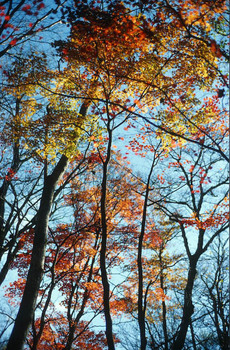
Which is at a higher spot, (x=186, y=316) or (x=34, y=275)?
(x=186, y=316)

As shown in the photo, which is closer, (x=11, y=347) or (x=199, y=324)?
(x=11, y=347)

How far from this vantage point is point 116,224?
12.4m

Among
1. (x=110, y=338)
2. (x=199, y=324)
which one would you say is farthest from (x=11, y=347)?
(x=199, y=324)

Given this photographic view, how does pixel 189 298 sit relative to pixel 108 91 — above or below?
below

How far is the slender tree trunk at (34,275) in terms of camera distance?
5.12 metres

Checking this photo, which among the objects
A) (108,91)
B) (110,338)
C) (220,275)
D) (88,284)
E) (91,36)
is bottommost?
(110,338)

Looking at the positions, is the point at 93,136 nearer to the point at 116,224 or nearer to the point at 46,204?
the point at 46,204

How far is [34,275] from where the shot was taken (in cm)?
577

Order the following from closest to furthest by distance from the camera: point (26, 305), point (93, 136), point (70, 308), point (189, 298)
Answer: point (26, 305) → point (93, 136) → point (189, 298) → point (70, 308)

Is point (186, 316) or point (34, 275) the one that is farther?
point (186, 316)

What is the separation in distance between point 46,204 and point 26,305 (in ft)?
8.48

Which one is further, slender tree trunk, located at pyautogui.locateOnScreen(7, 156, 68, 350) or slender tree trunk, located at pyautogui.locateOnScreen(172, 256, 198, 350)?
slender tree trunk, located at pyautogui.locateOnScreen(172, 256, 198, 350)

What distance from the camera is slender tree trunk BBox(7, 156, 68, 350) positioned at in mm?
5121

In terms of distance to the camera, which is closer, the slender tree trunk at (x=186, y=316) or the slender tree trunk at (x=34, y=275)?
the slender tree trunk at (x=34, y=275)
